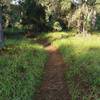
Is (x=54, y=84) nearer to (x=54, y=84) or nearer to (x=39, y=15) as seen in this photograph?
(x=54, y=84)

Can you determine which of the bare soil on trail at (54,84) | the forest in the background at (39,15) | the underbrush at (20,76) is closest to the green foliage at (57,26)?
the forest in the background at (39,15)

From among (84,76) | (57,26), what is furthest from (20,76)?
(57,26)

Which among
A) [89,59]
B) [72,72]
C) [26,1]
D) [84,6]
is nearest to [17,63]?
[72,72]

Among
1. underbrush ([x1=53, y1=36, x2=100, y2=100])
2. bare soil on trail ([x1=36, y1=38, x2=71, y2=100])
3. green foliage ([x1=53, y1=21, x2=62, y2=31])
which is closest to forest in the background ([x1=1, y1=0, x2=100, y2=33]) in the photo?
green foliage ([x1=53, y1=21, x2=62, y2=31])

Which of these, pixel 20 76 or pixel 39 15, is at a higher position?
pixel 39 15

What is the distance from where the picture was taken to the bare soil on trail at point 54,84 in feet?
35.4

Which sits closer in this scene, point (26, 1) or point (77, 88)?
point (77, 88)

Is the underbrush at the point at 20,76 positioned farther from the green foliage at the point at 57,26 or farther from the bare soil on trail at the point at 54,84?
the green foliage at the point at 57,26

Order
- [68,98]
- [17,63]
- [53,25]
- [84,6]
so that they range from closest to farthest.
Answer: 1. [68,98]
2. [17,63]
3. [84,6]
4. [53,25]

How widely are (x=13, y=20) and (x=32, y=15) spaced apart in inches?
142

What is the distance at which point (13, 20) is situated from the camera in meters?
32.4

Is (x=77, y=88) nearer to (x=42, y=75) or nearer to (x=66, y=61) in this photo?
(x=42, y=75)

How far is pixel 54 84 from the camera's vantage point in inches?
487

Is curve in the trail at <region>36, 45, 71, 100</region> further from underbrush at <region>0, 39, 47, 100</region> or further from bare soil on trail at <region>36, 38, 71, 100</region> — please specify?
underbrush at <region>0, 39, 47, 100</region>
